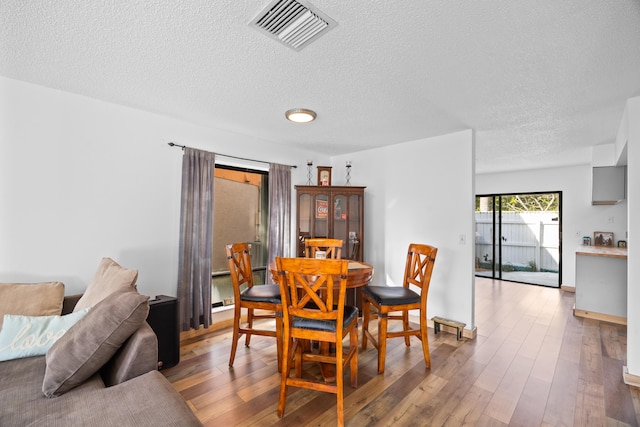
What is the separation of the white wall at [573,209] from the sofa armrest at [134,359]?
6.71 m

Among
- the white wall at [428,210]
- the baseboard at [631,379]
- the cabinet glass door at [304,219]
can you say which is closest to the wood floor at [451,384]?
the baseboard at [631,379]

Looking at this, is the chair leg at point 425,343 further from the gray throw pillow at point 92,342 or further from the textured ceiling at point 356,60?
the gray throw pillow at point 92,342

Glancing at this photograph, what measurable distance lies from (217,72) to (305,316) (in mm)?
1887

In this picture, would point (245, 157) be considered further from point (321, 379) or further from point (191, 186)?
point (321, 379)

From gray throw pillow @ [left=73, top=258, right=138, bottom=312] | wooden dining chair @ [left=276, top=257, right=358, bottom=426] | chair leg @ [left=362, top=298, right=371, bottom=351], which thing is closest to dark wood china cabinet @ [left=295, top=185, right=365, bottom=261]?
chair leg @ [left=362, top=298, right=371, bottom=351]

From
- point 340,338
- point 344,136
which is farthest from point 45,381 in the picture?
point 344,136

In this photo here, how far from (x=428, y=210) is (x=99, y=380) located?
138 inches

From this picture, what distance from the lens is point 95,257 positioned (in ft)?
8.63

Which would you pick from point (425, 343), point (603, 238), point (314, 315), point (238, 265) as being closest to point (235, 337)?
point (238, 265)

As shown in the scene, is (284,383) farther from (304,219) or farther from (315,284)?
(304,219)

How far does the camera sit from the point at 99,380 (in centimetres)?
149

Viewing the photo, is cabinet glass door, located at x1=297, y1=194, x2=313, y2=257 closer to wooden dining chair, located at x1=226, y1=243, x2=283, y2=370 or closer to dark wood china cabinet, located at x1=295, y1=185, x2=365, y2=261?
dark wood china cabinet, located at x1=295, y1=185, x2=365, y2=261

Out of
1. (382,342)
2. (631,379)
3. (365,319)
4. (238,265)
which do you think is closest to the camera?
(631,379)

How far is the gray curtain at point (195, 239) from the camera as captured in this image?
10.1ft
